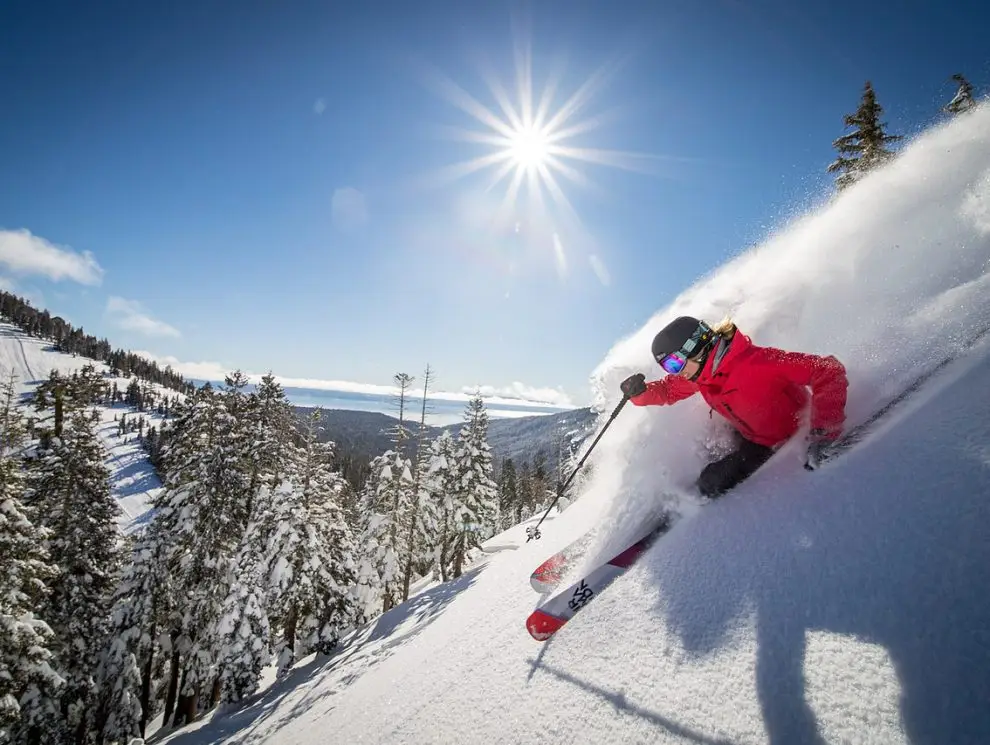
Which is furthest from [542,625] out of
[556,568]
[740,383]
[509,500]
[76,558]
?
[509,500]

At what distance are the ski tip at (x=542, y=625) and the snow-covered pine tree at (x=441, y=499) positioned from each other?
75.6 feet

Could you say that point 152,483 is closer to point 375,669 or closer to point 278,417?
point 278,417

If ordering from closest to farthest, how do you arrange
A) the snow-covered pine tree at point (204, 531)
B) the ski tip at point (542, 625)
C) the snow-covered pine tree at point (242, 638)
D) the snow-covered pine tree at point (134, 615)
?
the ski tip at point (542, 625) → the snow-covered pine tree at point (242, 638) → the snow-covered pine tree at point (204, 531) → the snow-covered pine tree at point (134, 615)

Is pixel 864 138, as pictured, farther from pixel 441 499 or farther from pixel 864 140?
pixel 441 499

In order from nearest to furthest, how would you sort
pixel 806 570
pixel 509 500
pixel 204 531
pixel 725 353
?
pixel 806 570 < pixel 725 353 < pixel 204 531 < pixel 509 500

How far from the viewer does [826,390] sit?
3.50 m

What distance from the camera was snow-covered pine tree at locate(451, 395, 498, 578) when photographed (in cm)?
2603

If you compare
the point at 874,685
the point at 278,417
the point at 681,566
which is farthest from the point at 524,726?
the point at 278,417

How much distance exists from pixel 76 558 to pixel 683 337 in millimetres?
23552

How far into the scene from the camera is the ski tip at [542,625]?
3.85 meters

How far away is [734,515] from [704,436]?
1.26 metres

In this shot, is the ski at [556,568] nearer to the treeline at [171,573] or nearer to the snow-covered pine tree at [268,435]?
the treeline at [171,573]

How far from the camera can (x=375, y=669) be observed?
21.3 feet

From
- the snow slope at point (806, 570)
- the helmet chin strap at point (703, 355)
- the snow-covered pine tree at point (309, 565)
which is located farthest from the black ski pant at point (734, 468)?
A: the snow-covered pine tree at point (309, 565)
